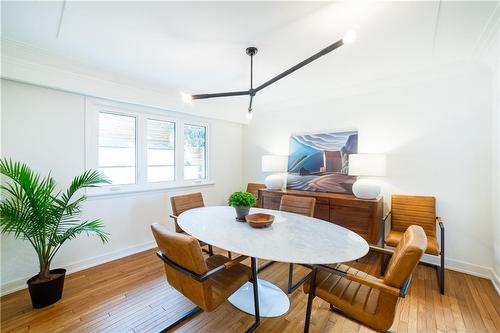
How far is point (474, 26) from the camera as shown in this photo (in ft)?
6.10

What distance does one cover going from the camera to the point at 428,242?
233 cm

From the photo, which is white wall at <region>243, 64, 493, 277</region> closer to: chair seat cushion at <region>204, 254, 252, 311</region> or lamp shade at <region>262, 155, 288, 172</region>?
lamp shade at <region>262, 155, 288, 172</region>

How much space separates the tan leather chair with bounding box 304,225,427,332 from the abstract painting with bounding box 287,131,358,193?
1.86 m

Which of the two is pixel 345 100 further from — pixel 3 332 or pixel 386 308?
pixel 3 332

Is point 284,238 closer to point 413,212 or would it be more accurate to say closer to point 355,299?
point 355,299

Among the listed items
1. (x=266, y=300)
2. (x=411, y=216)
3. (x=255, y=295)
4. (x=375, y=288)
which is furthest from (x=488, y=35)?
(x=266, y=300)

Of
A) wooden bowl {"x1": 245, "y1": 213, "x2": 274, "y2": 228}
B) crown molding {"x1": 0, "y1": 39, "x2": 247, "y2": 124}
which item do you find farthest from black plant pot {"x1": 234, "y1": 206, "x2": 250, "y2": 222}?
crown molding {"x1": 0, "y1": 39, "x2": 247, "y2": 124}

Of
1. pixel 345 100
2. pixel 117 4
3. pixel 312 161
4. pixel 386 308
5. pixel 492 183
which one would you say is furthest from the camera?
pixel 312 161

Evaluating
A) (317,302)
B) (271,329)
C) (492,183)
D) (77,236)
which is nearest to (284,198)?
(317,302)

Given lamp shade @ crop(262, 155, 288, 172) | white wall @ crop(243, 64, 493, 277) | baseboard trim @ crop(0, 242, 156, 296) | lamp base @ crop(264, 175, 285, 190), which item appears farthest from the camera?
lamp shade @ crop(262, 155, 288, 172)

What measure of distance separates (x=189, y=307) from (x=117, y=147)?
2368 mm

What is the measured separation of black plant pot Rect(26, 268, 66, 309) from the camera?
6.41 feet

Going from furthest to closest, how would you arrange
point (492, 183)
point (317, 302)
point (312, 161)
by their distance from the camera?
1. point (312, 161)
2. point (492, 183)
3. point (317, 302)

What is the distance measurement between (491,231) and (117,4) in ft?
14.2
